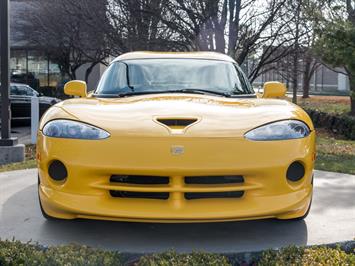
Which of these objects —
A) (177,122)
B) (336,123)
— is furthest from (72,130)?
(336,123)

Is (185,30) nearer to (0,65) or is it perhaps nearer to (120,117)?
(0,65)

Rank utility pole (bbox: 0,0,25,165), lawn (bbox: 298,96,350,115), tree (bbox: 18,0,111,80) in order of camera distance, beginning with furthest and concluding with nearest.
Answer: lawn (bbox: 298,96,350,115), tree (bbox: 18,0,111,80), utility pole (bbox: 0,0,25,165)

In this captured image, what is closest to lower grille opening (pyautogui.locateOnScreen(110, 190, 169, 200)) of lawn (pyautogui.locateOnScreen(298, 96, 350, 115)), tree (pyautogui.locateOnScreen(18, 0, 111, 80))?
tree (pyautogui.locateOnScreen(18, 0, 111, 80))

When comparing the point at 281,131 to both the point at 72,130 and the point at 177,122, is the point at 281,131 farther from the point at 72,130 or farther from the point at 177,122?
the point at 72,130

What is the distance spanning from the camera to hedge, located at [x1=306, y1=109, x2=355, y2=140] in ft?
60.4

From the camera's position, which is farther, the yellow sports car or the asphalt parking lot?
the asphalt parking lot

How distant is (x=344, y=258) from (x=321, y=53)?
338 inches

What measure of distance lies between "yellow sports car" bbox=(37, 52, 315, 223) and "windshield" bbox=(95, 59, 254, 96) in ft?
3.22

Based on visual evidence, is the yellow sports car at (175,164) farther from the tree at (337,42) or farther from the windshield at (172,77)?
the tree at (337,42)

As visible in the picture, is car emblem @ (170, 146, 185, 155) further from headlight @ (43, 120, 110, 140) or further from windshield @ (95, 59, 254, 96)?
windshield @ (95, 59, 254, 96)

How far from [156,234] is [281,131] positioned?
3.80 feet

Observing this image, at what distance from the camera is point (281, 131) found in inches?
133

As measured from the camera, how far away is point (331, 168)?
23.3 ft

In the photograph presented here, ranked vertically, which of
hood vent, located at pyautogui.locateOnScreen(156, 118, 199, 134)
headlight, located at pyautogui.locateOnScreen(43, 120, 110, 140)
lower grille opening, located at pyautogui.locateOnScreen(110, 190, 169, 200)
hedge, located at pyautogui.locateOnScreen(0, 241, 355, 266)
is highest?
hood vent, located at pyautogui.locateOnScreen(156, 118, 199, 134)
